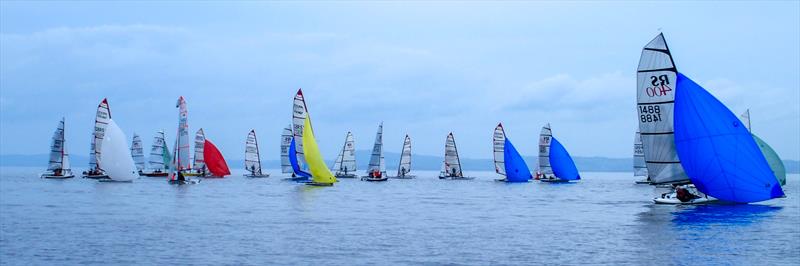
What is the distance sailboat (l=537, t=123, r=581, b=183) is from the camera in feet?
347

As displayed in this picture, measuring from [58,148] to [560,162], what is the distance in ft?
209

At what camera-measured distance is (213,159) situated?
122250mm

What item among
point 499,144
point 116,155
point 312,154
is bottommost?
point 312,154

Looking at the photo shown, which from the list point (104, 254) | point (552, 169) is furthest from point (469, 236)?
point (552, 169)

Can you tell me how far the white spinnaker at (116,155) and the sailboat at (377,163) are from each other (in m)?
34.4

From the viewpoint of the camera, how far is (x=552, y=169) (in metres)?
109

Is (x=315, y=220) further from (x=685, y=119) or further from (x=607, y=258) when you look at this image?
(x=685, y=119)

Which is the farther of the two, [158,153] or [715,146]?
[158,153]

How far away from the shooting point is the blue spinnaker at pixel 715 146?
45.2 metres

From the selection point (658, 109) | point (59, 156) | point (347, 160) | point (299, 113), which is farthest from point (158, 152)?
point (658, 109)

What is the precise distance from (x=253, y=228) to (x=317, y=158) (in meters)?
39.7

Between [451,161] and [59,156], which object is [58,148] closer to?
[59,156]

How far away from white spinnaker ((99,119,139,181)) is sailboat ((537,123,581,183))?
49.5 m

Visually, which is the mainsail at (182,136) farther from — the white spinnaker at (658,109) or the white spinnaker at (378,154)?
the white spinnaker at (658,109)
